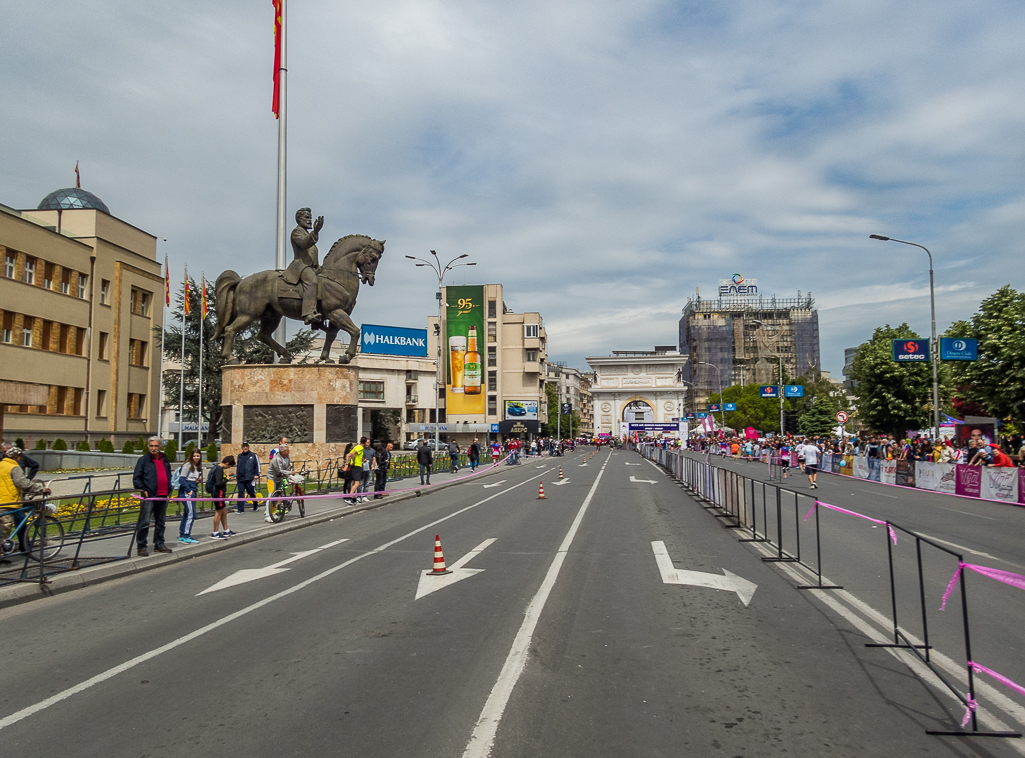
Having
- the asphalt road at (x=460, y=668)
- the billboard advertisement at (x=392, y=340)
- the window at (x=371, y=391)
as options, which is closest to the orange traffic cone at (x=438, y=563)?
the asphalt road at (x=460, y=668)

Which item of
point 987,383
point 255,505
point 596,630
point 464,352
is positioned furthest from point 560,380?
point 596,630

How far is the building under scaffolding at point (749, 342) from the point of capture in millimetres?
129000

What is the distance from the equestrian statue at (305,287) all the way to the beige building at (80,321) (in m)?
15.1

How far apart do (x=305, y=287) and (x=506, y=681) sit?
71.3ft

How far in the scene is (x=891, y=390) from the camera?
160 feet

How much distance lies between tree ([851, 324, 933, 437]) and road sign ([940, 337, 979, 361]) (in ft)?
62.2

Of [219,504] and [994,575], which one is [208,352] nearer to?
[219,504]

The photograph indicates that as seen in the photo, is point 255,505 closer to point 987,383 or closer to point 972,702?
point 972,702

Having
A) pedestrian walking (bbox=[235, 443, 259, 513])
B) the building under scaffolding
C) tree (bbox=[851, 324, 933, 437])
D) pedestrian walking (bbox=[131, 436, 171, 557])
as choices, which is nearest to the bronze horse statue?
pedestrian walking (bbox=[235, 443, 259, 513])

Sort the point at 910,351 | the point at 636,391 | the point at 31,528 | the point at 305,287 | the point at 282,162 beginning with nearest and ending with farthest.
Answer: the point at 31,528
the point at 305,287
the point at 282,162
the point at 910,351
the point at 636,391

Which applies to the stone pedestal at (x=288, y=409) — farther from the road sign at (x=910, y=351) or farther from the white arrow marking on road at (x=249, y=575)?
the road sign at (x=910, y=351)

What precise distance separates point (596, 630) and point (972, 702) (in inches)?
124

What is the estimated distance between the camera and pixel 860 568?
33.4ft

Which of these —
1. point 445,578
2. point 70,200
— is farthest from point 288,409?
point 70,200
